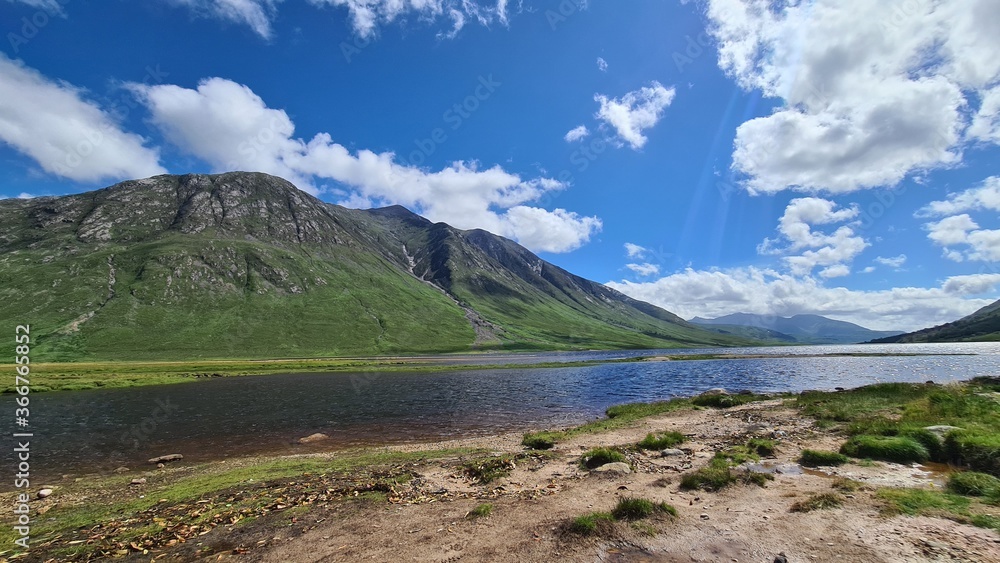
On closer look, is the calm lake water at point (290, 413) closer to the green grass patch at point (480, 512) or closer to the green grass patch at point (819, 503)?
the green grass patch at point (480, 512)

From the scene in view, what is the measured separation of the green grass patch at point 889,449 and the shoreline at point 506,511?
27.7 inches

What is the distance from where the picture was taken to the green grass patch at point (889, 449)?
1728 centimetres

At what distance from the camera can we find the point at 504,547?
11445mm

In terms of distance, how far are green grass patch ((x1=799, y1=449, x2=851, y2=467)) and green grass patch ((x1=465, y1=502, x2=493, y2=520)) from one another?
15024 millimetres

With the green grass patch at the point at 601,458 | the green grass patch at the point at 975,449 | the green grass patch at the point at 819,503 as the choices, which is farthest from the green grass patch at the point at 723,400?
the green grass patch at the point at 819,503

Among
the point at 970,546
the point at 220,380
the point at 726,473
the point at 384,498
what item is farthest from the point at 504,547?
the point at 220,380

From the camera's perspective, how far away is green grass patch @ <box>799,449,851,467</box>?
58.7ft

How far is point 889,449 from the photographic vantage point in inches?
701

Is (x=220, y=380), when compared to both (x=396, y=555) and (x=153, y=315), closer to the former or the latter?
(x=396, y=555)

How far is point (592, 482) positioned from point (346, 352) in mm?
198589

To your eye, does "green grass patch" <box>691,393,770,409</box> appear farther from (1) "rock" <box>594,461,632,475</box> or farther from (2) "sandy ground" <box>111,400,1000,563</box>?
(1) "rock" <box>594,461,632,475</box>

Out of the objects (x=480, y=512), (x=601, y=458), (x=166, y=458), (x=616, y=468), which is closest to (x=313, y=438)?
(x=166, y=458)

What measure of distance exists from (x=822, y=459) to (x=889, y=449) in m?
2.82

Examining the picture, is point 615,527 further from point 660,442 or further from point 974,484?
point 660,442
